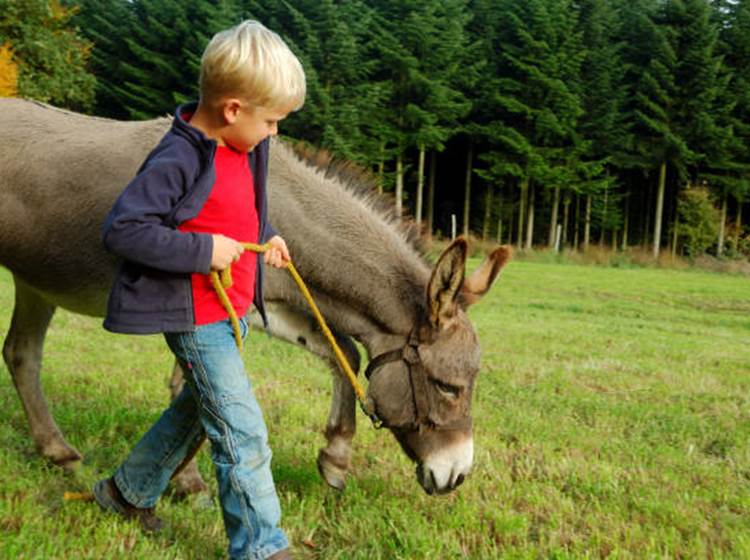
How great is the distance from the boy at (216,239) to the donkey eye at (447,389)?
105 cm

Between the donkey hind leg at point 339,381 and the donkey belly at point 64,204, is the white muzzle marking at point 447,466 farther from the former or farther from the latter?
the donkey belly at point 64,204

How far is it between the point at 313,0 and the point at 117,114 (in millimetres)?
15942

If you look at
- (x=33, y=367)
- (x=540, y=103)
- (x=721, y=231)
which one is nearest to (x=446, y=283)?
(x=33, y=367)

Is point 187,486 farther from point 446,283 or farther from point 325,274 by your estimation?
point 446,283

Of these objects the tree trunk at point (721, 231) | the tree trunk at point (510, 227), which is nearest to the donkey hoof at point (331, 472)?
the tree trunk at point (721, 231)

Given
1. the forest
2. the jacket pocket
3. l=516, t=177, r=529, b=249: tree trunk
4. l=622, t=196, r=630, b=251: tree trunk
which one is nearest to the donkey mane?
the jacket pocket

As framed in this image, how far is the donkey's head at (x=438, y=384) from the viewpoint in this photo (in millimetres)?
3248

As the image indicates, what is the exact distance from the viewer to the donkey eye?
10.8 feet

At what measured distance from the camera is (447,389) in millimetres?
3314

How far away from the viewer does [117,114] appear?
47156 millimetres

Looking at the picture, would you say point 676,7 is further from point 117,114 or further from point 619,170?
point 117,114

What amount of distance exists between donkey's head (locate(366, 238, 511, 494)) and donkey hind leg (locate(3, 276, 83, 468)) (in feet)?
6.16

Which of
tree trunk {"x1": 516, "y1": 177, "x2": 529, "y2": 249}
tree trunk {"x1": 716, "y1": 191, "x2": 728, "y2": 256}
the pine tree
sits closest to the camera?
tree trunk {"x1": 716, "y1": 191, "x2": 728, "y2": 256}

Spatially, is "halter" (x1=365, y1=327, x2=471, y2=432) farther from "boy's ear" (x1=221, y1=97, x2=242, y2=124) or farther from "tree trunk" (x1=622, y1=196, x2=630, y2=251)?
"tree trunk" (x1=622, y1=196, x2=630, y2=251)
